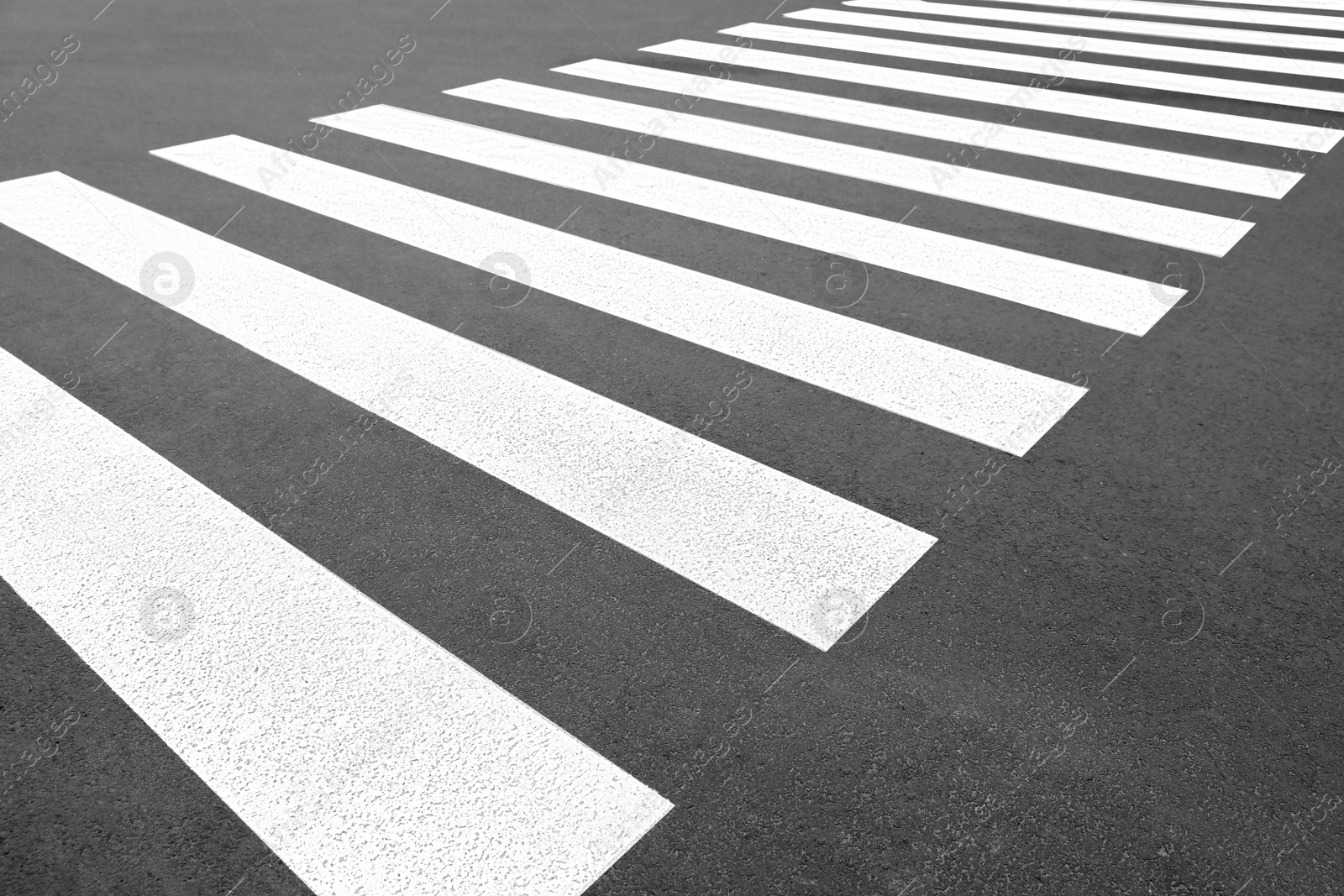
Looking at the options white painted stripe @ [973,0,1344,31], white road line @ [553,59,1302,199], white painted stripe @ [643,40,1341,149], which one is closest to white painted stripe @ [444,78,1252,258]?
white road line @ [553,59,1302,199]

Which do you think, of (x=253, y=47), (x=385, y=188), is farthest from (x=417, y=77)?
(x=385, y=188)

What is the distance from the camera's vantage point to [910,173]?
679 centimetres

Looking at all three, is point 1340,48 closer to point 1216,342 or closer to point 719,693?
point 1216,342

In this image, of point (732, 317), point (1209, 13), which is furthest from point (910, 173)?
point (1209, 13)

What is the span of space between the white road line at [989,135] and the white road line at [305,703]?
5.84 metres

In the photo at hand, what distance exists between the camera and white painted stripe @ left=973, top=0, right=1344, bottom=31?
10.7m

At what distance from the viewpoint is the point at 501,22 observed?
11.7 metres

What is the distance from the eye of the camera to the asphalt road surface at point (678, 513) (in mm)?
2553

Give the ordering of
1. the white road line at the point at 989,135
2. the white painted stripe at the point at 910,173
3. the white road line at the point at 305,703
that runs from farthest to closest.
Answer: the white road line at the point at 989,135, the white painted stripe at the point at 910,173, the white road line at the point at 305,703

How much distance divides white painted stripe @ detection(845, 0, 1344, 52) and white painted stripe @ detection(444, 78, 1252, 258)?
4383 mm

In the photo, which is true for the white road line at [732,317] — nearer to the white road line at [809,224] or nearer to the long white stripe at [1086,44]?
the white road line at [809,224]

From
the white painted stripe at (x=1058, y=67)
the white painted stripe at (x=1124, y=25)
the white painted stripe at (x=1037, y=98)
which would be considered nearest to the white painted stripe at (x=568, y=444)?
the white painted stripe at (x=1037, y=98)

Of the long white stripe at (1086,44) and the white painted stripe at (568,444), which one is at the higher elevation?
the white painted stripe at (568,444)

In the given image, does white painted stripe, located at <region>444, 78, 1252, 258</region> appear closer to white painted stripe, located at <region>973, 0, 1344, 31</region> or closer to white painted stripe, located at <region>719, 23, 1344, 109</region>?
white painted stripe, located at <region>719, 23, 1344, 109</region>
